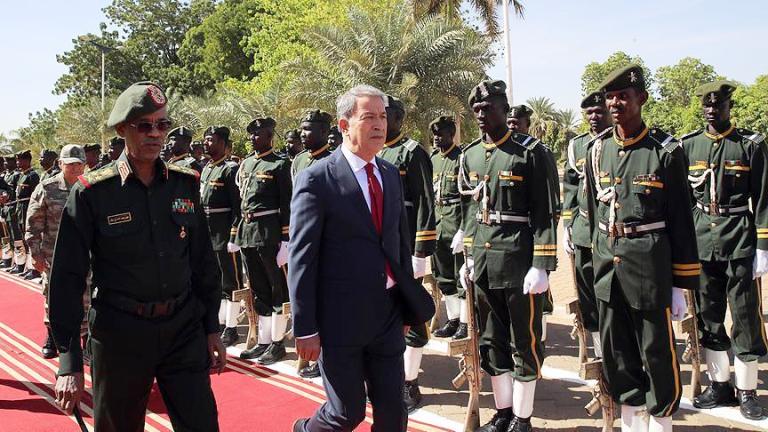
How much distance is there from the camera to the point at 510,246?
4.58 metres

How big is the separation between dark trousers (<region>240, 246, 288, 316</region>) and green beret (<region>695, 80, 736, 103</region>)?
14.0 ft

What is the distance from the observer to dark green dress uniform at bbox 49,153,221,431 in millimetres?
3045

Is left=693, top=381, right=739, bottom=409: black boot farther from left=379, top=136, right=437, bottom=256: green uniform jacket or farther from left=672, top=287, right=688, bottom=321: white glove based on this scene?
left=379, top=136, right=437, bottom=256: green uniform jacket

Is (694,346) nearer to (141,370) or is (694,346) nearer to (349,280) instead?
(349,280)

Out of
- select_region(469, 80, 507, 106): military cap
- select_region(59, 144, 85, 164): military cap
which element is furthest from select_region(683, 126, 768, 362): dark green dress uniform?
select_region(59, 144, 85, 164): military cap

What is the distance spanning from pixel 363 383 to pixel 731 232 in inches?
135

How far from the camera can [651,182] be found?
3840 millimetres

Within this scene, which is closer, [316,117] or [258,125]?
[316,117]

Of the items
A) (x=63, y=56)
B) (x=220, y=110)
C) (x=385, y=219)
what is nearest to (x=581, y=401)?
(x=385, y=219)

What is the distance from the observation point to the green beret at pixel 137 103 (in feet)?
10.3

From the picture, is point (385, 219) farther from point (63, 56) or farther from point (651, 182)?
point (63, 56)

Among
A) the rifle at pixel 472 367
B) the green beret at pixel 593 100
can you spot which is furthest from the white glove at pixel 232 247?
the green beret at pixel 593 100

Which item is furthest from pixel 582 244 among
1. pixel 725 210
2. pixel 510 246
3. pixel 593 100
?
pixel 510 246

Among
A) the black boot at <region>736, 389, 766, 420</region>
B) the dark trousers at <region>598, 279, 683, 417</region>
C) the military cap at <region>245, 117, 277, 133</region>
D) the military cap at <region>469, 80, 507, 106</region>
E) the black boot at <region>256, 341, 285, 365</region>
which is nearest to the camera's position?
the dark trousers at <region>598, 279, 683, 417</region>
